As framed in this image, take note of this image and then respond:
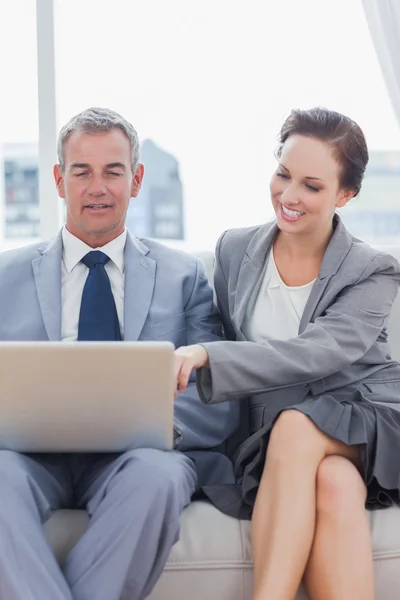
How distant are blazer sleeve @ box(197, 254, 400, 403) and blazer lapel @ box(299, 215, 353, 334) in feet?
0.14

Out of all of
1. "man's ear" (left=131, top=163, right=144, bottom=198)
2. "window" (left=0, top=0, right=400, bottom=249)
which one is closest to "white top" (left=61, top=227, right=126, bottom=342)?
"man's ear" (left=131, top=163, right=144, bottom=198)

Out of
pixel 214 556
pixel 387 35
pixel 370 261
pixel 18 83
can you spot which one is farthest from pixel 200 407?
pixel 18 83

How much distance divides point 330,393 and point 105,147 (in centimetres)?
82

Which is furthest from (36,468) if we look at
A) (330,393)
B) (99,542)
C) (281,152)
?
(281,152)

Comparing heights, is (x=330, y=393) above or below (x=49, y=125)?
below

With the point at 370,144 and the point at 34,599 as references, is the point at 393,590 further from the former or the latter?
the point at 370,144

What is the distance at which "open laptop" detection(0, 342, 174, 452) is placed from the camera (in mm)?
1521

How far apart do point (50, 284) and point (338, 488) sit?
0.88 metres

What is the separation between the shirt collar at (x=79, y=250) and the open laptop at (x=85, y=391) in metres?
0.64

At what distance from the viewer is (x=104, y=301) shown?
2143mm

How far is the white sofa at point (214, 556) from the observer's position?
5.86 ft

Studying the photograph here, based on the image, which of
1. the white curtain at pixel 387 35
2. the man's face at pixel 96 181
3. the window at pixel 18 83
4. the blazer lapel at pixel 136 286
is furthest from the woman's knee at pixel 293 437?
the window at pixel 18 83

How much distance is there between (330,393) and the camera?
6.78ft

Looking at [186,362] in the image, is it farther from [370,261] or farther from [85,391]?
[370,261]
